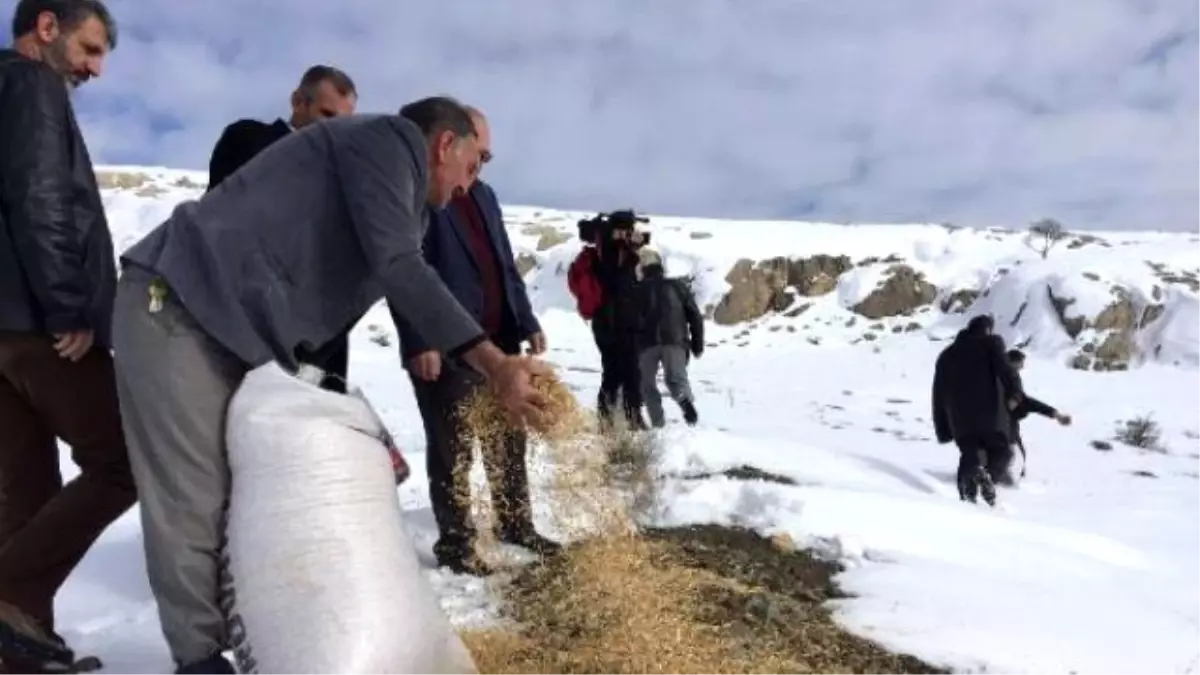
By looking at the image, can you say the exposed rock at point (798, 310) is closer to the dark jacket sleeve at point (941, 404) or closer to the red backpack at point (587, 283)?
the dark jacket sleeve at point (941, 404)

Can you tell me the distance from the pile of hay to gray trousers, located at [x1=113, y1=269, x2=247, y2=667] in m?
0.67

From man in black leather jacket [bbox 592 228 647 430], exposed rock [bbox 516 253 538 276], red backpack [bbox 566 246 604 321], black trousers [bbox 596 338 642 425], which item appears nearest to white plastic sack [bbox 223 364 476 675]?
man in black leather jacket [bbox 592 228 647 430]

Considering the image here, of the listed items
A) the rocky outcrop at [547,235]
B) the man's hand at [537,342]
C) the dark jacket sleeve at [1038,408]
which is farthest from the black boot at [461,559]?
the rocky outcrop at [547,235]

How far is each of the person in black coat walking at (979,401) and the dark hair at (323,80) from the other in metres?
6.13

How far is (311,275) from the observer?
2.35 meters

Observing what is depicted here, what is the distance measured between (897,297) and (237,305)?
2629 centimetres

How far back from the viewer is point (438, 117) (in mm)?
2516

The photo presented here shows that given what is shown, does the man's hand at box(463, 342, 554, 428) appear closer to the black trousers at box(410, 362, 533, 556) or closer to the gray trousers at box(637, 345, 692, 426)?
the black trousers at box(410, 362, 533, 556)

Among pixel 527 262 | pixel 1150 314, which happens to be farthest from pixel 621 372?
pixel 527 262

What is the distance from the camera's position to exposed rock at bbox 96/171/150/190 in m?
38.5

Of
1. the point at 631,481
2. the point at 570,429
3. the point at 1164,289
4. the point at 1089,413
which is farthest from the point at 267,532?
the point at 1164,289

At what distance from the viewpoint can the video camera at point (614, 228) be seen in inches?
287

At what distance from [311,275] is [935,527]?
358cm

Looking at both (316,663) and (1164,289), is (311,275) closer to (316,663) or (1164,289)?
(316,663)
